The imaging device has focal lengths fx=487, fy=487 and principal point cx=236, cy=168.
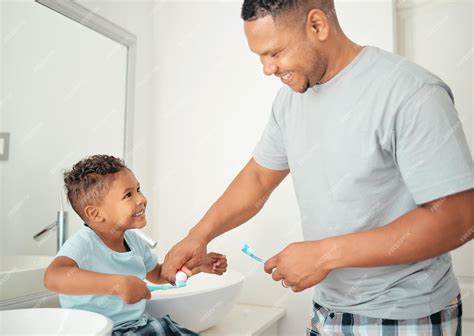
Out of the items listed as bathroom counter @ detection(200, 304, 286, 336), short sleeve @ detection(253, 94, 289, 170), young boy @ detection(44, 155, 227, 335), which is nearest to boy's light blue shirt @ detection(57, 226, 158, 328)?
young boy @ detection(44, 155, 227, 335)

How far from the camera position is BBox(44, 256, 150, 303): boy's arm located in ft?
3.50

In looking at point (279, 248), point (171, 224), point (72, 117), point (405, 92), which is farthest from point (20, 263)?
point (405, 92)

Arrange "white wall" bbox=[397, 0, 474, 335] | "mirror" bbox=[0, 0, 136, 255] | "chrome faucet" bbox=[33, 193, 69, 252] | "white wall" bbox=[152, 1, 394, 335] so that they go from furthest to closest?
"white wall" bbox=[152, 1, 394, 335] → "white wall" bbox=[397, 0, 474, 335] → "chrome faucet" bbox=[33, 193, 69, 252] → "mirror" bbox=[0, 0, 136, 255]

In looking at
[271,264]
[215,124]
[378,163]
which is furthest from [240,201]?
[215,124]

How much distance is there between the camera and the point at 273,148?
1.17 meters

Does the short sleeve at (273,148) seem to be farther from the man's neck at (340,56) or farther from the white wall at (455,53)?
the white wall at (455,53)

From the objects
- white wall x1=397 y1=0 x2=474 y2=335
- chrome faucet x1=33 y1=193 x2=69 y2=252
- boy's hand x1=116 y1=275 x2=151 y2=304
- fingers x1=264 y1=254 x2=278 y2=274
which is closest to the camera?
fingers x1=264 y1=254 x2=278 y2=274

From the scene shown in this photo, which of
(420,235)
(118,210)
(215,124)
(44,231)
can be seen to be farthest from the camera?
(215,124)

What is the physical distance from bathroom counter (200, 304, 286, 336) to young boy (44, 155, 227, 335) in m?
0.31

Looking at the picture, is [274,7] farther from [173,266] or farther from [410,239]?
[173,266]

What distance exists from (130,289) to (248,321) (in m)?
0.78

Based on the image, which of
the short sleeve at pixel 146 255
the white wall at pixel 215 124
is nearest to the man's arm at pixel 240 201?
the short sleeve at pixel 146 255

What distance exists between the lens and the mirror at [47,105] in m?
1.42

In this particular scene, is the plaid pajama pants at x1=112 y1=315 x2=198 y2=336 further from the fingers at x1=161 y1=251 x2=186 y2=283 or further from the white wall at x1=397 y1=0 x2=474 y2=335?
the white wall at x1=397 y1=0 x2=474 y2=335
